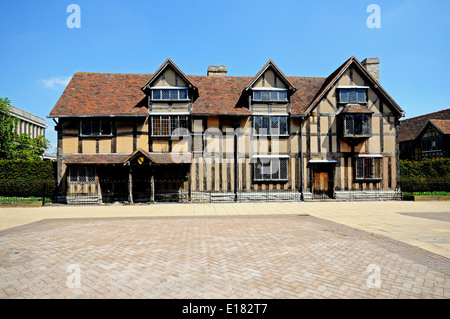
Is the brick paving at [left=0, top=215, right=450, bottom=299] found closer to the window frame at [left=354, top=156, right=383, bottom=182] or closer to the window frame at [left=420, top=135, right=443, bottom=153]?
the window frame at [left=354, top=156, right=383, bottom=182]

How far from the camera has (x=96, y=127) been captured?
737 inches

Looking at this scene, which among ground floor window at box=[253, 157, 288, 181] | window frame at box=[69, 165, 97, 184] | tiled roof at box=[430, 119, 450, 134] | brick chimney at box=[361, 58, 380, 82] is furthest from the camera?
tiled roof at box=[430, 119, 450, 134]

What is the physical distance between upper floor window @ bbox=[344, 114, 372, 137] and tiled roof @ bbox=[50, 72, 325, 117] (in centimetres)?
340

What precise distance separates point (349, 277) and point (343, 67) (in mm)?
18985

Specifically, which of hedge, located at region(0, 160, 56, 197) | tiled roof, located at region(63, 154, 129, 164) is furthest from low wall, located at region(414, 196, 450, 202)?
hedge, located at region(0, 160, 56, 197)

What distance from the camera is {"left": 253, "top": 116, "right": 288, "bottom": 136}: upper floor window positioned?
19.6 meters

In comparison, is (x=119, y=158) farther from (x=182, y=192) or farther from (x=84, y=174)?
(x=182, y=192)

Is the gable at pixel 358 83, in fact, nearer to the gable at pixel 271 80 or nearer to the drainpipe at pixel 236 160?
the gable at pixel 271 80

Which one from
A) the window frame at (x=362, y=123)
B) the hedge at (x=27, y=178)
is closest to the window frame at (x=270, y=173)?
the window frame at (x=362, y=123)

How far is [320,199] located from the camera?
19562mm

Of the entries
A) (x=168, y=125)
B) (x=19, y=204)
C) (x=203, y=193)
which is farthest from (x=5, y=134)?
(x=203, y=193)

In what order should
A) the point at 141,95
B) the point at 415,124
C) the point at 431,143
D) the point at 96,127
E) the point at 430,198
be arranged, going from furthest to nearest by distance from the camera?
the point at 415,124, the point at 431,143, the point at 141,95, the point at 96,127, the point at 430,198

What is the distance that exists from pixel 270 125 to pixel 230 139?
3297 mm
